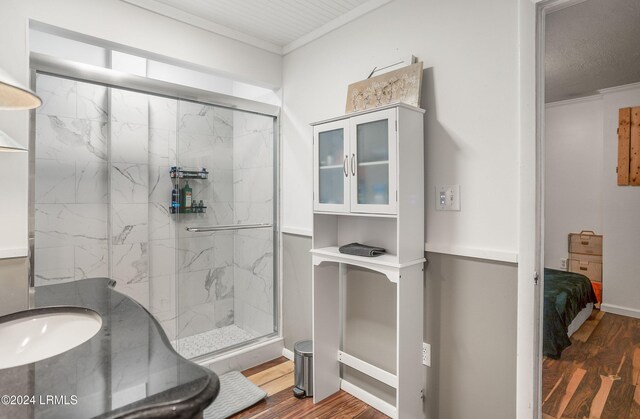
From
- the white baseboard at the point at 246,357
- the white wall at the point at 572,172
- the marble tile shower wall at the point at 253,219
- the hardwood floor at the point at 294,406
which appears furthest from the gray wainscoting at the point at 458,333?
the white wall at the point at 572,172

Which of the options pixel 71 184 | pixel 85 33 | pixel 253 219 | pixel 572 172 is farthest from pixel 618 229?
pixel 71 184

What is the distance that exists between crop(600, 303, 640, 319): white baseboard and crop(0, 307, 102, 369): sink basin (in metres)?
4.97

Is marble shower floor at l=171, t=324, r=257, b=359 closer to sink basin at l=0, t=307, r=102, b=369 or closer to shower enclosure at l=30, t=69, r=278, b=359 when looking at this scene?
shower enclosure at l=30, t=69, r=278, b=359

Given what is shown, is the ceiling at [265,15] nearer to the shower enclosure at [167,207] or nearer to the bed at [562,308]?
the shower enclosure at [167,207]

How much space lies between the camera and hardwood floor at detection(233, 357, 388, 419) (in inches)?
83.0

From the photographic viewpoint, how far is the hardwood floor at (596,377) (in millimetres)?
2156

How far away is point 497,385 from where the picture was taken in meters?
1.67

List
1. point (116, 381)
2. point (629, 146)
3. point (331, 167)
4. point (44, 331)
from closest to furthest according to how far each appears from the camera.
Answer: point (116, 381)
point (44, 331)
point (331, 167)
point (629, 146)

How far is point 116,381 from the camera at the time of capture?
76 centimetres

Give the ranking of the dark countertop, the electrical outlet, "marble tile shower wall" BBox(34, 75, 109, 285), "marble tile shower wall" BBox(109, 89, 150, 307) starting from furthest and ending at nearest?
"marble tile shower wall" BBox(109, 89, 150, 307)
"marble tile shower wall" BBox(34, 75, 109, 285)
the electrical outlet
the dark countertop

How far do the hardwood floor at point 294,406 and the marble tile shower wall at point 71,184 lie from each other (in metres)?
1.52

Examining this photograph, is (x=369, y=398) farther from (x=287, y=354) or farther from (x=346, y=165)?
(x=346, y=165)

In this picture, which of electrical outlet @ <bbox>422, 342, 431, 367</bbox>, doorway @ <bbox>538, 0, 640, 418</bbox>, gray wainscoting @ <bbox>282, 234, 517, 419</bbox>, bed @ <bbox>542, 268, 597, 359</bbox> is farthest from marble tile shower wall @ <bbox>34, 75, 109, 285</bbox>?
bed @ <bbox>542, 268, 597, 359</bbox>

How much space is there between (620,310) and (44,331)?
513cm
